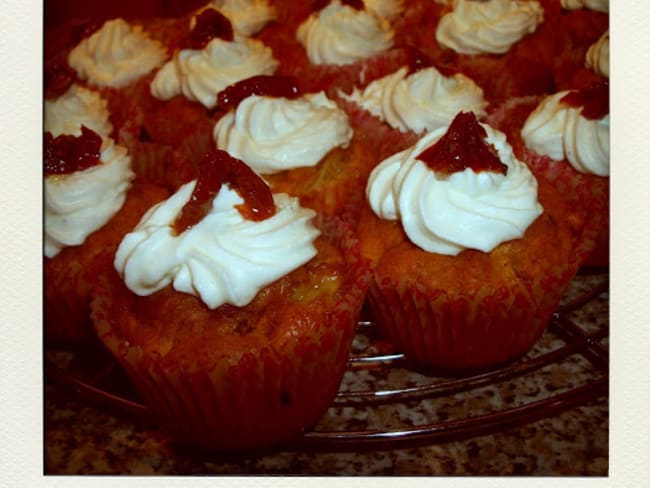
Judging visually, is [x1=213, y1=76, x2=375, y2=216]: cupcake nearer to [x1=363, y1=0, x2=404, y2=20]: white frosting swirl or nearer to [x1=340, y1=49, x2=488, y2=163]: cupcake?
[x1=340, y1=49, x2=488, y2=163]: cupcake

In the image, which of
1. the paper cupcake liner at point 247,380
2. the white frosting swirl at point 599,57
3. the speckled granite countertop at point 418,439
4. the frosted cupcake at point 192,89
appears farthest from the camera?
the frosted cupcake at point 192,89

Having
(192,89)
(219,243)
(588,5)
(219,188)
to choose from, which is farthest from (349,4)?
(219,243)

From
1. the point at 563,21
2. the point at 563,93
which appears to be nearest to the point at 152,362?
the point at 563,93

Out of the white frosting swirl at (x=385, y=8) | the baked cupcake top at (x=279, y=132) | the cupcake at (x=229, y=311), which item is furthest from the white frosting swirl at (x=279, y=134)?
the white frosting swirl at (x=385, y=8)

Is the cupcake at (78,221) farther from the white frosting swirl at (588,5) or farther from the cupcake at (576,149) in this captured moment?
the white frosting swirl at (588,5)

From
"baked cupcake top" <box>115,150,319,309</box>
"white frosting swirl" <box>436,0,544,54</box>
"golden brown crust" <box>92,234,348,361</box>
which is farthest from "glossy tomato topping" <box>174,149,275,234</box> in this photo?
"white frosting swirl" <box>436,0,544,54</box>

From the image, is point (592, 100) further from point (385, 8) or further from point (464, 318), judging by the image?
point (385, 8)
